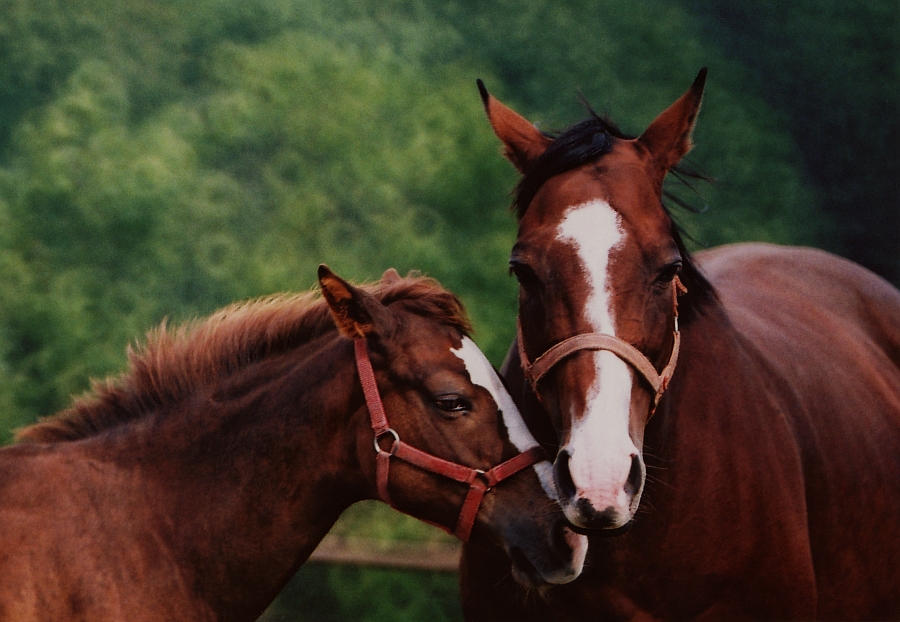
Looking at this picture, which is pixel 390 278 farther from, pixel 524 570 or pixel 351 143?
pixel 351 143

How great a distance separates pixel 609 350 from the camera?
2.49m

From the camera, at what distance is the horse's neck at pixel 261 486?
281 cm

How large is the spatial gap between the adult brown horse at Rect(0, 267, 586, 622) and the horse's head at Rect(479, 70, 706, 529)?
0.76 ft

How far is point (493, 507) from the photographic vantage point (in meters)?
2.71

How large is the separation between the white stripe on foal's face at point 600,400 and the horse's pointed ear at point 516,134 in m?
0.38

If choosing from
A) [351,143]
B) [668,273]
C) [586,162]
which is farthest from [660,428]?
[351,143]

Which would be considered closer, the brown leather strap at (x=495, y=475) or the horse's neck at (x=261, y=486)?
the brown leather strap at (x=495, y=475)

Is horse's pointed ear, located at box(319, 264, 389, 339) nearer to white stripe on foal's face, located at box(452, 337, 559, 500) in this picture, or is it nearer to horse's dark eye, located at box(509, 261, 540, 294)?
white stripe on foal's face, located at box(452, 337, 559, 500)

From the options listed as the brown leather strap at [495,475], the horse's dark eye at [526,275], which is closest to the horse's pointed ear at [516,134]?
the horse's dark eye at [526,275]

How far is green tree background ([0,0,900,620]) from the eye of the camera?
6.34m

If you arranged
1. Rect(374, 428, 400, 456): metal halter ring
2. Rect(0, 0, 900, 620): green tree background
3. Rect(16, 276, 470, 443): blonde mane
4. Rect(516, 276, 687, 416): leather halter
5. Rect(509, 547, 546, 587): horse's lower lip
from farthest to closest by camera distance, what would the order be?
1. Rect(0, 0, 900, 620): green tree background
2. Rect(16, 276, 470, 443): blonde mane
3. Rect(374, 428, 400, 456): metal halter ring
4. Rect(509, 547, 546, 587): horse's lower lip
5. Rect(516, 276, 687, 416): leather halter

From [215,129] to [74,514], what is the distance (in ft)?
14.4

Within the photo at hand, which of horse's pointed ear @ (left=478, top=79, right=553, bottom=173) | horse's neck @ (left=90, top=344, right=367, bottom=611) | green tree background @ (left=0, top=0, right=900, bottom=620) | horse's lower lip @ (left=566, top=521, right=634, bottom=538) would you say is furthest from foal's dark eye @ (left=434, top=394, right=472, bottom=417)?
green tree background @ (left=0, top=0, right=900, bottom=620)

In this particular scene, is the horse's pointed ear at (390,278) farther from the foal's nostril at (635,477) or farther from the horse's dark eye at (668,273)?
the foal's nostril at (635,477)
